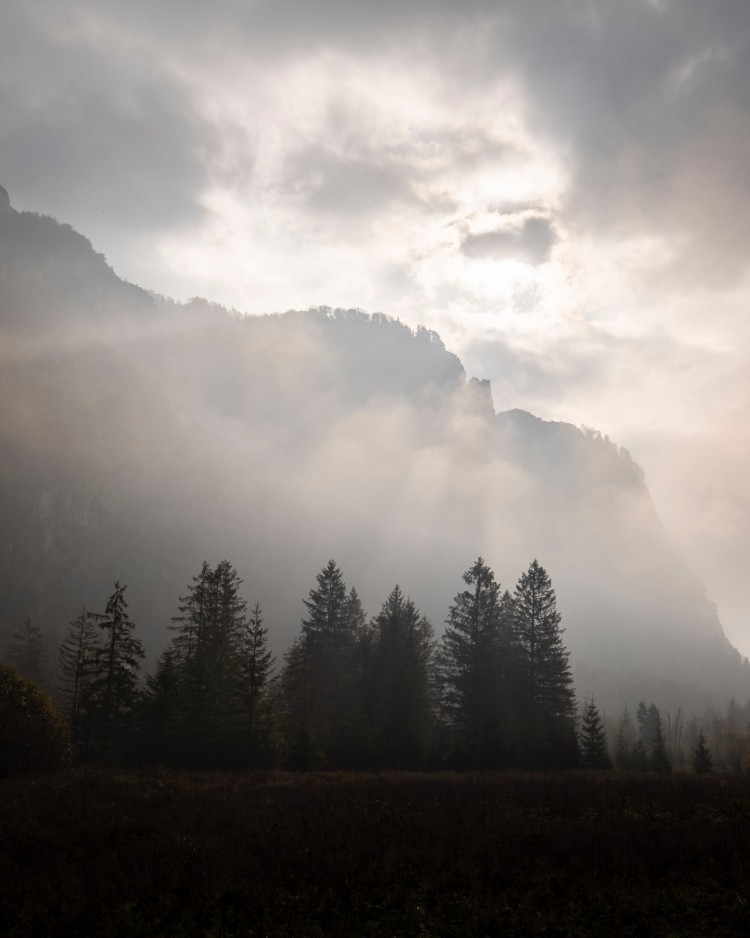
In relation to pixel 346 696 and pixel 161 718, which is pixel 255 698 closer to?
pixel 161 718

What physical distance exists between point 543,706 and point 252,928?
36020mm

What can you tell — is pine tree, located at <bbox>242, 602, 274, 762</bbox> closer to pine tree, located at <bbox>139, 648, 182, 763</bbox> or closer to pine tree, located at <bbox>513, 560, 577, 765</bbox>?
pine tree, located at <bbox>139, 648, 182, 763</bbox>

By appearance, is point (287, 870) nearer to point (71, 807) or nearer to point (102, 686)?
point (71, 807)

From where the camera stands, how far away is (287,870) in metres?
12.6

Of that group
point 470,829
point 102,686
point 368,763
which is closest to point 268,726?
point 368,763

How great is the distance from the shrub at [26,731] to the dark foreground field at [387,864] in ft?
22.8

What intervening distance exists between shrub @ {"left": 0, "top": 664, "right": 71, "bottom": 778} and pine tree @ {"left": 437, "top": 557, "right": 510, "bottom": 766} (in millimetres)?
22980

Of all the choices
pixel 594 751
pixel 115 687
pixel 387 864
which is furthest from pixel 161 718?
pixel 387 864

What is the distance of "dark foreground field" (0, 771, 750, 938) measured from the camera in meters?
9.93

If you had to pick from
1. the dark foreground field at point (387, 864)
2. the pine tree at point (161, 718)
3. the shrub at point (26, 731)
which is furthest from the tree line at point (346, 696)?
the dark foreground field at point (387, 864)

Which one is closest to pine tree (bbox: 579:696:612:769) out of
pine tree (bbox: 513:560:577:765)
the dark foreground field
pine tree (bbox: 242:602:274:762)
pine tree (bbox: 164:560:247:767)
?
pine tree (bbox: 513:560:577:765)

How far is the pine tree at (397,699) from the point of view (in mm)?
37594

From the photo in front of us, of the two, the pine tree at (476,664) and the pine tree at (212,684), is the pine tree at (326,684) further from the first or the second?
the pine tree at (476,664)

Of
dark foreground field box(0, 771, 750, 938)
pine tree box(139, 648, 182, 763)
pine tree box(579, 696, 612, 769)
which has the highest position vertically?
pine tree box(139, 648, 182, 763)
